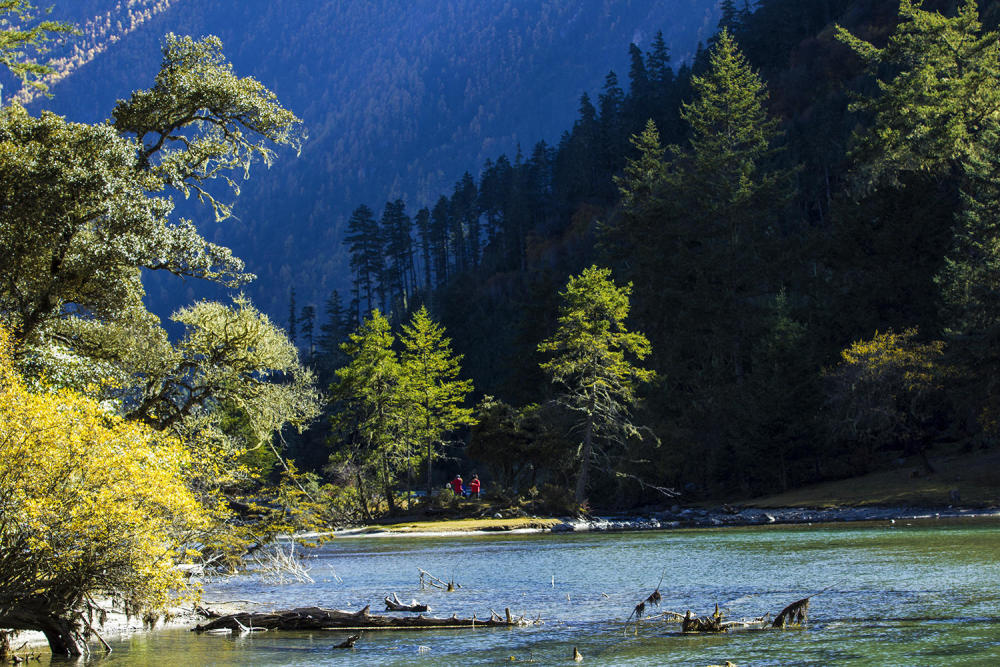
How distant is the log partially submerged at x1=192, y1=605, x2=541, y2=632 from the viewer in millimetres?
17719

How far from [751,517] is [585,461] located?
1032 centimetres

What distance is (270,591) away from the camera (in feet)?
84.6

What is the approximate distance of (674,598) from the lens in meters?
20.0

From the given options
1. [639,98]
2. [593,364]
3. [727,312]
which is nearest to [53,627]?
Result: [593,364]

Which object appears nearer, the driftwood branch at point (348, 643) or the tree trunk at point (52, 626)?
the tree trunk at point (52, 626)

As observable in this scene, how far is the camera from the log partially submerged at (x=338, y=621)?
17719 mm

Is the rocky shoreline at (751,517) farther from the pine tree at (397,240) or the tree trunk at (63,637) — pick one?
the pine tree at (397,240)

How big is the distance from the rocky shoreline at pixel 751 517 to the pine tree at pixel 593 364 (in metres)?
4.01

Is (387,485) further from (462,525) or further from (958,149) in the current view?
(958,149)

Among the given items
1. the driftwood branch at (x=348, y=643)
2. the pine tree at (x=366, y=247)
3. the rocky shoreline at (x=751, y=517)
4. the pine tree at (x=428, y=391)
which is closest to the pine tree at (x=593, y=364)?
the rocky shoreline at (x=751, y=517)

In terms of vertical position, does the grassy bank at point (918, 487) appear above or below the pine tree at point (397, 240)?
below

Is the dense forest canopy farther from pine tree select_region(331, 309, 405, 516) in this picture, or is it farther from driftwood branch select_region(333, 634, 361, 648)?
driftwood branch select_region(333, 634, 361, 648)

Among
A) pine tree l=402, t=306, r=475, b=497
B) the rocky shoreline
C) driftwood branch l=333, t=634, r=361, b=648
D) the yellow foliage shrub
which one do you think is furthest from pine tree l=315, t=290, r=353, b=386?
the yellow foliage shrub

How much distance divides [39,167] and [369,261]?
12016 cm
